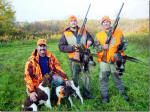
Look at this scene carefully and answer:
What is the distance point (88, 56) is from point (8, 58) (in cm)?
202

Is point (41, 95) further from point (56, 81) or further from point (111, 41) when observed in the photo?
point (111, 41)

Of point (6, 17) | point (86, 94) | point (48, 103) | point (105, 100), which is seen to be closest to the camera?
point (48, 103)

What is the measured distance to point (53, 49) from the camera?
4.65 meters

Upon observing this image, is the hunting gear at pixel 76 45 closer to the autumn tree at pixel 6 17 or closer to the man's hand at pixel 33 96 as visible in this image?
the man's hand at pixel 33 96

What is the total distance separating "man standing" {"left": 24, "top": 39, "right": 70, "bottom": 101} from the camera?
3.99 m

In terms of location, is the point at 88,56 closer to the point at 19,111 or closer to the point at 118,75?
the point at 118,75

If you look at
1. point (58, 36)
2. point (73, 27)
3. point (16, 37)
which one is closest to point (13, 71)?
point (16, 37)

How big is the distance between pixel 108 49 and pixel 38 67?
5.61 ft

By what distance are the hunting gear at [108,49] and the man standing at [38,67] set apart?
0.96 m

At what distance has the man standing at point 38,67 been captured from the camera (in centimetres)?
399

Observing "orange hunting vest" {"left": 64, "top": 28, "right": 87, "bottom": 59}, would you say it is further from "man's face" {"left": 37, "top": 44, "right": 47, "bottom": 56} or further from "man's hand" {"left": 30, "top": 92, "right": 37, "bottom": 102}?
"man's hand" {"left": 30, "top": 92, "right": 37, "bottom": 102}

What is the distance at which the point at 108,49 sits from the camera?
4246mm

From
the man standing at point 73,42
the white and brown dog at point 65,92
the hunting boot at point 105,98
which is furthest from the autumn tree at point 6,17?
the hunting boot at point 105,98

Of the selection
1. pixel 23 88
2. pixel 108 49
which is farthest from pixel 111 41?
pixel 23 88
